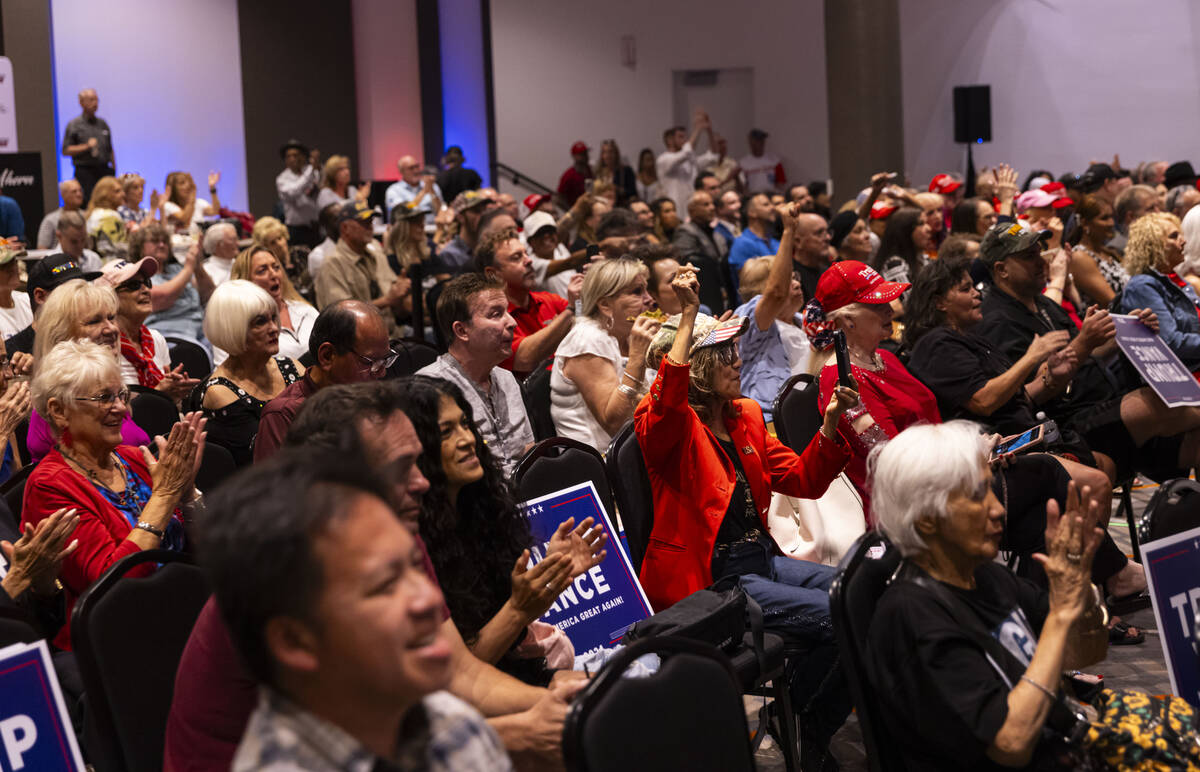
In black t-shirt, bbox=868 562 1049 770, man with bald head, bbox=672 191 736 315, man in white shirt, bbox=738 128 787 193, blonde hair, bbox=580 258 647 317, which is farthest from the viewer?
man in white shirt, bbox=738 128 787 193

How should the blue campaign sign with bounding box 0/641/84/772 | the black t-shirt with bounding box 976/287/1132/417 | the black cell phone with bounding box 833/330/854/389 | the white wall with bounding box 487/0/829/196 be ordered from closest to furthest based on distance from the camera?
1. the blue campaign sign with bounding box 0/641/84/772
2. the black cell phone with bounding box 833/330/854/389
3. the black t-shirt with bounding box 976/287/1132/417
4. the white wall with bounding box 487/0/829/196

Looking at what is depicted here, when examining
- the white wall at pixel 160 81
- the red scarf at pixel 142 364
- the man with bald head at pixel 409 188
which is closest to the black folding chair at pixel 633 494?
the red scarf at pixel 142 364

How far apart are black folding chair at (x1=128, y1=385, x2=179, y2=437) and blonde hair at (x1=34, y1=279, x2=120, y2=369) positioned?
0.35m

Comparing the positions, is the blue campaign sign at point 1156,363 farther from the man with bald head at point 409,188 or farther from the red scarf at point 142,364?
the man with bald head at point 409,188

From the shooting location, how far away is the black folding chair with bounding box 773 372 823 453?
15.1 ft

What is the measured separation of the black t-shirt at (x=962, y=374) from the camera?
4.91 metres

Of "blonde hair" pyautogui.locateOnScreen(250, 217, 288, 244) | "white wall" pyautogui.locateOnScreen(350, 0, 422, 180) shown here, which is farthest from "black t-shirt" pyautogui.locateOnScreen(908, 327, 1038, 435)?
"white wall" pyautogui.locateOnScreen(350, 0, 422, 180)

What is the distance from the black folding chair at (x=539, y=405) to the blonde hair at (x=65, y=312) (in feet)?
5.58

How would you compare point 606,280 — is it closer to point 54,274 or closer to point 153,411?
point 153,411

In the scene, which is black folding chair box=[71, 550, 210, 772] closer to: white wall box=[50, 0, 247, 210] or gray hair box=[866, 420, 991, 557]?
gray hair box=[866, 420, 991, 557]

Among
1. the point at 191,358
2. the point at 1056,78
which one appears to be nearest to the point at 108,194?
the point at 191,358

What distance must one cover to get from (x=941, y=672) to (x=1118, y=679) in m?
2.34

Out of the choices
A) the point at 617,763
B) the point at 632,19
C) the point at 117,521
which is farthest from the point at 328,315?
the point at 632,19

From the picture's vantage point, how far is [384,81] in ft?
62.0
